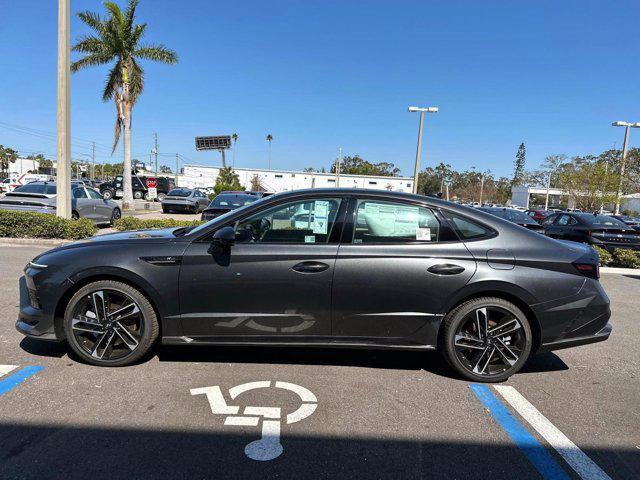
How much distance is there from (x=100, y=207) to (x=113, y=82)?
11.7 metres

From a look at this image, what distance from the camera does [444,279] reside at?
11.8 ft

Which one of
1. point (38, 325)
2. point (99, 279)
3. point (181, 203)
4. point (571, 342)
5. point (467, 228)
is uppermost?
point (467, 228)

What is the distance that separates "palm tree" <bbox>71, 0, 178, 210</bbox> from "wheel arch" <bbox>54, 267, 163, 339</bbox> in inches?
876

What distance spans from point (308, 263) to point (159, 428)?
62.1 inches

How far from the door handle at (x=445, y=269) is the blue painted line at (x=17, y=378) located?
3355 mm

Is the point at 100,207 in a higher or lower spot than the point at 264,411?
higher

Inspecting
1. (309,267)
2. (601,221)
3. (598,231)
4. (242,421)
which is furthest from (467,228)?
(601,221)

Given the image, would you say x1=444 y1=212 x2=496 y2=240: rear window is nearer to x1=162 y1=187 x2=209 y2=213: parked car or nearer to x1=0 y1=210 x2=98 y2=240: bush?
x1=0 y1=210 x2=98 y2=240: bush

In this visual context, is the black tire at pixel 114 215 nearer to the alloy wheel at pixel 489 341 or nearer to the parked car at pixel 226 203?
the parked car at pixel 226 203

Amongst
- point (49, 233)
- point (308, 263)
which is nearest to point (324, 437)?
point (308, 263)

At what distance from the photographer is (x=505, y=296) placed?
146 inches

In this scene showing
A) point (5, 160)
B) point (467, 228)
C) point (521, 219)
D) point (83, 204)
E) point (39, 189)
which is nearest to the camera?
point (467, 228)

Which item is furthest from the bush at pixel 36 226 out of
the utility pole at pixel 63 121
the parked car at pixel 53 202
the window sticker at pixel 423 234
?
the window sticker at pixel 423 234

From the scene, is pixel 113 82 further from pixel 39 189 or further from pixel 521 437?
pixel 521 437
